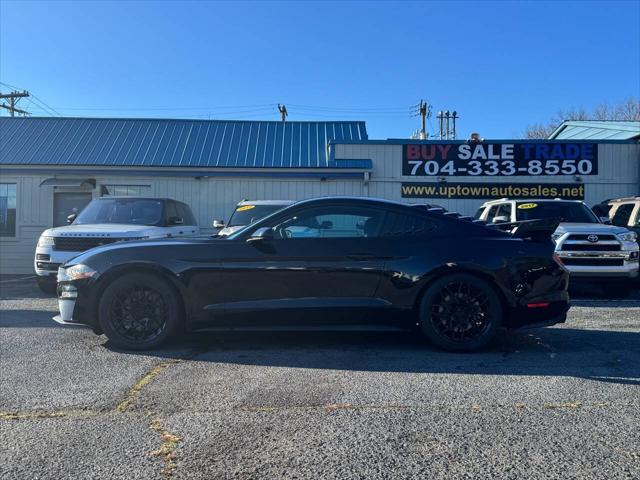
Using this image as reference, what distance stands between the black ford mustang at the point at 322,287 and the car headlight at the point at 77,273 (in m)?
0.02

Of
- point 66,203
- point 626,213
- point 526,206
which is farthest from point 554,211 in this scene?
point 66,203

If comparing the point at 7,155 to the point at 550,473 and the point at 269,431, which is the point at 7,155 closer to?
the point at 269,431

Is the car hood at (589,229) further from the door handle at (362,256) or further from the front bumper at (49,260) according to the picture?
the front bumper at (49,260)

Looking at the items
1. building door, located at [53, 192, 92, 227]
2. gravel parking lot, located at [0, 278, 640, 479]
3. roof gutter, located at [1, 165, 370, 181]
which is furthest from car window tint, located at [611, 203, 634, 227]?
building door, located at [53, 192, 92, 227]

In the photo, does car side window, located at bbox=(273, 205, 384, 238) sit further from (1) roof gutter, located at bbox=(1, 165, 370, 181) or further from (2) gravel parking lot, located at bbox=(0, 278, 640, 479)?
(1) roof gutter, located at bbox=(1, 165, 370, 181)

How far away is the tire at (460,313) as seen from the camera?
521 centimetres

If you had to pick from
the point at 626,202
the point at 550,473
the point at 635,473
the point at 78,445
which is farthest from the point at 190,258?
the point at 626,202

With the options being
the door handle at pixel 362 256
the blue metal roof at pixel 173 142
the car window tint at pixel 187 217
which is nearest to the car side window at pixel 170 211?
the car window tint at pixel 187 217

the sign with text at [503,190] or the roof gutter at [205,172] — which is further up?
the roof gutter at [205,172]

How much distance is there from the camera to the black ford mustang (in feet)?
17.1

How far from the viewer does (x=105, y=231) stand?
29.0 ft

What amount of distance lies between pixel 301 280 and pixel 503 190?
1088 centimetres

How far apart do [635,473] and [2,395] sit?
167 inches

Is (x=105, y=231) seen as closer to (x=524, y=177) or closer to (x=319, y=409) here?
(x=319, y=409)
